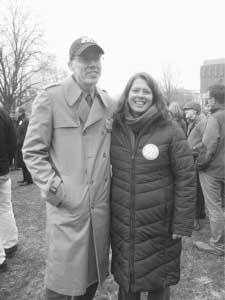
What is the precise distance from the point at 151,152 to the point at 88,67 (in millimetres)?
743

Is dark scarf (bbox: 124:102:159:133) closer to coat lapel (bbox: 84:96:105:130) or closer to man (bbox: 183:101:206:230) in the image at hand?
coat lapel (bbox: 84:96:105:130)

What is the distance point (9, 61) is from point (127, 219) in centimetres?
2596

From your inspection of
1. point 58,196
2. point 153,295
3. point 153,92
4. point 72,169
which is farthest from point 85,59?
point 153,295

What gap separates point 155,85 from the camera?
2.01 metres

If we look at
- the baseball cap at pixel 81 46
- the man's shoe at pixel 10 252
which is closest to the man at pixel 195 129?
the baseball cap at pixel 81 46

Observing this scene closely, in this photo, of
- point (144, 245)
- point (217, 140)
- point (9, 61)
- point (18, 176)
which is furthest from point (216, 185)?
point (9, 61)

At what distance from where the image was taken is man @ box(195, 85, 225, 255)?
10.7ft

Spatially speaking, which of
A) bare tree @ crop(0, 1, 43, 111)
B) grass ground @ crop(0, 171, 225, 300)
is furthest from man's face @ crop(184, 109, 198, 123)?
bare tree @ crop(0, 1, 43, 111)

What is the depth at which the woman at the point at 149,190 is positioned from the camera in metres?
1.93

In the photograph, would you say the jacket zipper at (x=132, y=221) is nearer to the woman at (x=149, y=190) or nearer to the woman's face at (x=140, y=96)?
the woman at (x=149, y=190)

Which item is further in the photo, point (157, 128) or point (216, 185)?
point (216, 185)

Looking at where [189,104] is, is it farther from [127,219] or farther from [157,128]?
[127,219]

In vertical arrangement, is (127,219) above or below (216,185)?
above

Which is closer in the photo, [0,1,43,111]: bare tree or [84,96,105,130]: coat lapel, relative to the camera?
[84,96,105,130]: coat lapel
